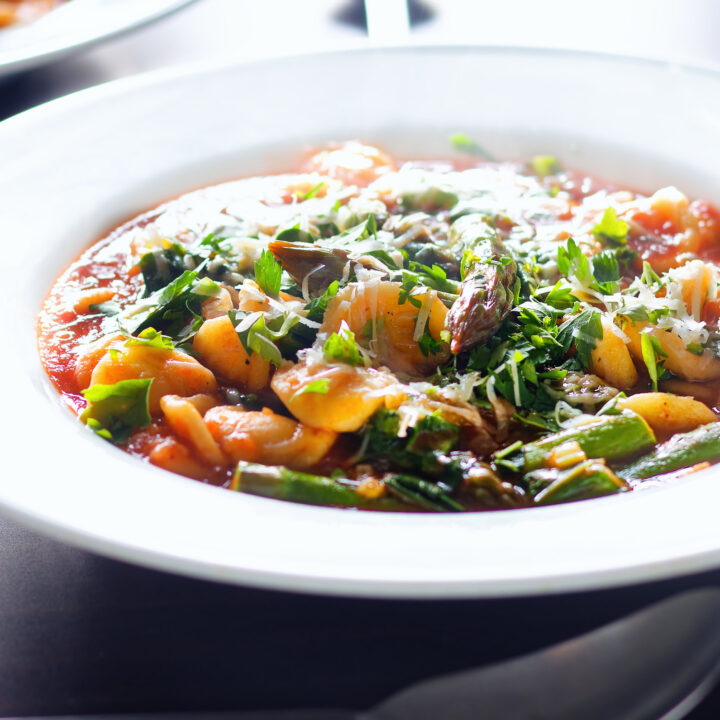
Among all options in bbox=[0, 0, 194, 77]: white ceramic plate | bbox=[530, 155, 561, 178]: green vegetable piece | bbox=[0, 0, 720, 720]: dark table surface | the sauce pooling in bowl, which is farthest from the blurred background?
bbox=[0, 0, 720, 720]: dark table surface

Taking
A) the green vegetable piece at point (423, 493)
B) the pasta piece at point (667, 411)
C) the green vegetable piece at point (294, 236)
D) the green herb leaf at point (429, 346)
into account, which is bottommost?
the pasta piece at point (667, 411)

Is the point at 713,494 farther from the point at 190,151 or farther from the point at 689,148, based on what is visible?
the point at 190,151

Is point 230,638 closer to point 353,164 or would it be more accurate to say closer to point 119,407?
point 119,407

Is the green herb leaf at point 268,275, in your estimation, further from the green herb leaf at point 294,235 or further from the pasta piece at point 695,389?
the pasta piece at point 695,389

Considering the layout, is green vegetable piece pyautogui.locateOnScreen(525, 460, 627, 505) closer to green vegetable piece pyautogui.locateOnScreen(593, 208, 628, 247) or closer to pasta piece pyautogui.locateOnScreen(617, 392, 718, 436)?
pasta piece pyautogui.locateOnScreen(617, 392, 718, 436)

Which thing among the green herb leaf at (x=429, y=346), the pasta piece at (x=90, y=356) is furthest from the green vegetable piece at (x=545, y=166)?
the pasta piece at (x=90, y=356)

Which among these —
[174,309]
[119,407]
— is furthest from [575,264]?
[119,407]
